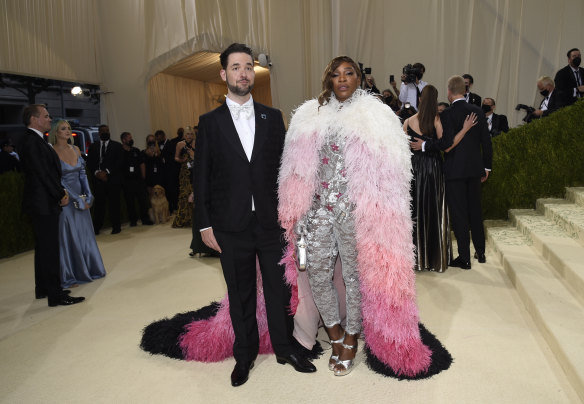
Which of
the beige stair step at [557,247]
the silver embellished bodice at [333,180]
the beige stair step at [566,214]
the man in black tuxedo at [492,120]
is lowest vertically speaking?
the beige stair step at [557,247]

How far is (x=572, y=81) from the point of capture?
633 centimetres

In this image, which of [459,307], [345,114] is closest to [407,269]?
[345,114]

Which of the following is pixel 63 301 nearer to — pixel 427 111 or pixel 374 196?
pixel 374 196

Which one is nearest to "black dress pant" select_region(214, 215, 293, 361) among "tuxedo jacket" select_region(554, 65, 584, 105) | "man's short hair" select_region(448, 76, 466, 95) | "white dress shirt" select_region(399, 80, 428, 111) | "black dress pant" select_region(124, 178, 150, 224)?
"man's short hair" select_region(448, 76, 466, 95)

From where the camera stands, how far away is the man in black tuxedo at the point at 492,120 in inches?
273

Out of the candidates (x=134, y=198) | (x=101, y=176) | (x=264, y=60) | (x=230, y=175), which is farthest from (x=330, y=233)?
(x=264, y=60)

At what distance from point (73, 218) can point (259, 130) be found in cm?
322

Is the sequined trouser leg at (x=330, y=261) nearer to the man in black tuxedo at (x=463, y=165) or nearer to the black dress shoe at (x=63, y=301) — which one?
the man in black tuxedo at (x=463, y=165)

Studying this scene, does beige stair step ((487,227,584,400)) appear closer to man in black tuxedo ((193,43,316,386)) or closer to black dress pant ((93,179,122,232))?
man in black tuxedo ((193,43,316,386))

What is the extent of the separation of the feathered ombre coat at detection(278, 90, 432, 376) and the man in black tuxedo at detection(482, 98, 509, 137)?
5.10 meters

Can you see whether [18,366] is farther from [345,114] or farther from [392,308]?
[345,114]

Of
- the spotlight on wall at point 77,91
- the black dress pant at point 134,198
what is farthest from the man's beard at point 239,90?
the spotlight on wall at point 77,91

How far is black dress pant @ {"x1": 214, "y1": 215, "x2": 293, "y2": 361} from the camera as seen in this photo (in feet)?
8.48

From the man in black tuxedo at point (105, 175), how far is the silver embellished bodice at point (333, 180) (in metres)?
6.19
